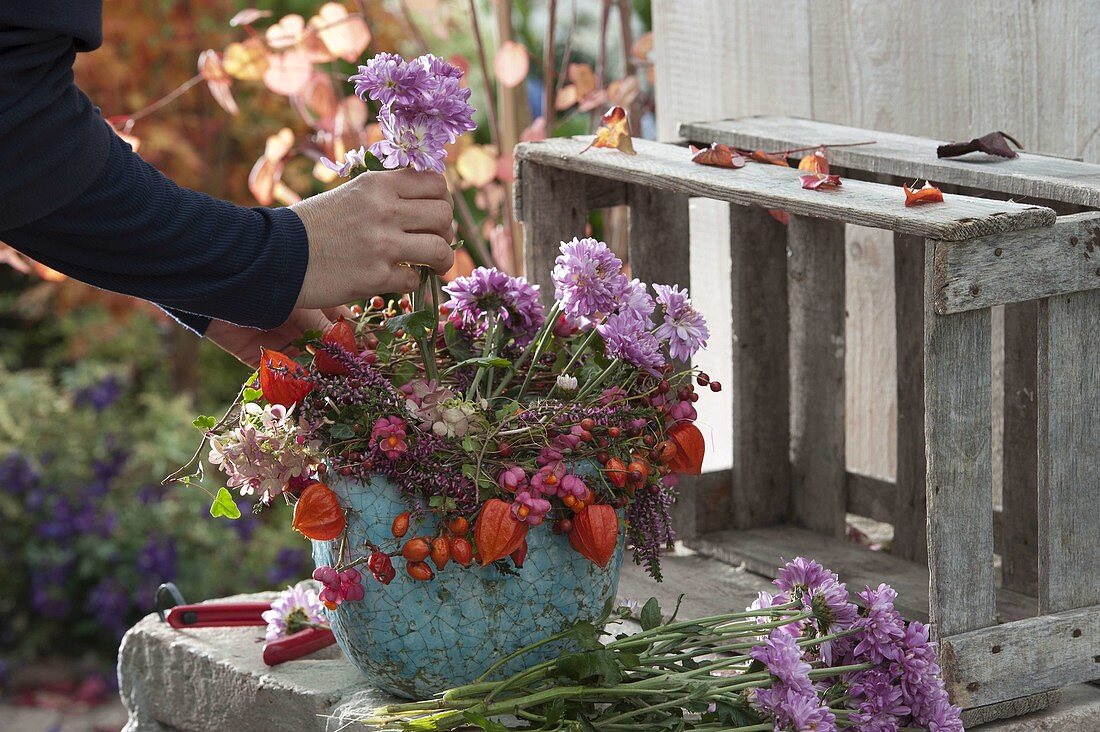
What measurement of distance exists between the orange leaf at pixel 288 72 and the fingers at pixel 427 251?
144 cm

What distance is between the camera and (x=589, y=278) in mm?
1400

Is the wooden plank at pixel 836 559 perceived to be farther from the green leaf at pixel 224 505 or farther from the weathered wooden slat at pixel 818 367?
the green leaf at pixel 224 505

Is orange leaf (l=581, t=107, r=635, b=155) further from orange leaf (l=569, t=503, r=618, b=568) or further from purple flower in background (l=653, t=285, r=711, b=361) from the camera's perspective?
orange leaf (l=569, t=503, r=618, b=568)

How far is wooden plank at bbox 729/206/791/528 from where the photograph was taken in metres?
2.15

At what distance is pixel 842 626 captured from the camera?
139 centimetres

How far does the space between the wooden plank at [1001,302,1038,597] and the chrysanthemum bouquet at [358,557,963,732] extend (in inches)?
21.3

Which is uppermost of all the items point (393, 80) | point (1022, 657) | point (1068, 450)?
point (393, 80)

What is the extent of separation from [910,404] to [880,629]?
77cm

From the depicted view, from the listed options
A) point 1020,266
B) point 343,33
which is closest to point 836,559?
point 1020,266

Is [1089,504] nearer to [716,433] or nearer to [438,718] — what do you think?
[438,718]

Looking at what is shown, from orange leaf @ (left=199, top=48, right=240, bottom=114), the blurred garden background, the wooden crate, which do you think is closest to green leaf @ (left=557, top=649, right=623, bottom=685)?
the wooden crate

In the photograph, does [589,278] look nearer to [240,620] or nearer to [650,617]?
[650,617]

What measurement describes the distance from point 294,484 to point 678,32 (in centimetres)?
154

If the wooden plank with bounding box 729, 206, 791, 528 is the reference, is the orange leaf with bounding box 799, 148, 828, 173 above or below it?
above
